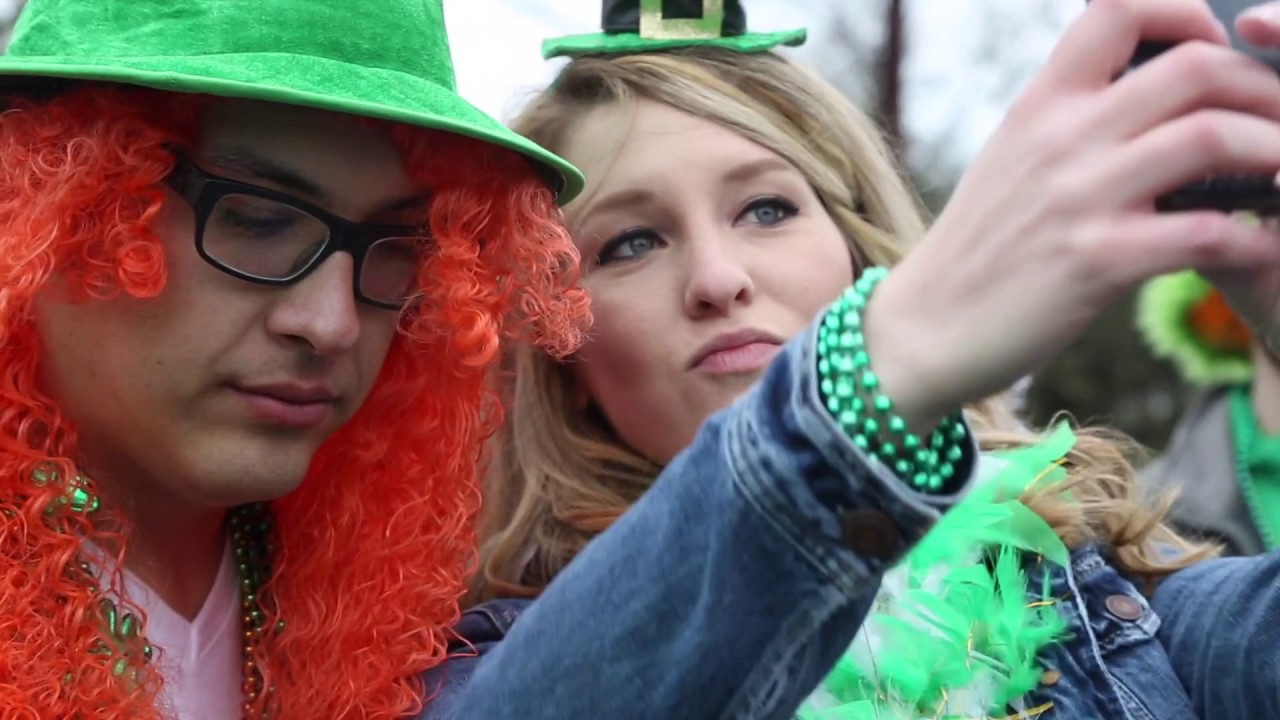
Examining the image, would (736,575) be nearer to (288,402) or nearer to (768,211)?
(288,402)

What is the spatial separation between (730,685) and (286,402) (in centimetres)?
67

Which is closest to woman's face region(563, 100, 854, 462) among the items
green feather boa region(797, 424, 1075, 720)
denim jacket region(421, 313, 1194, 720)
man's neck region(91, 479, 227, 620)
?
green feather boa region(797, 424, 1075, 720)

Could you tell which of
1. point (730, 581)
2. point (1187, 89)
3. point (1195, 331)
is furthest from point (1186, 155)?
point (1195, 331)

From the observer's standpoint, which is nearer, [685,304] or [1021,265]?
[1021,265]

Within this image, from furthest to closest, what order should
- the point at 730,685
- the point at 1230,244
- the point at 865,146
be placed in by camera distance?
1. the point at 865,146
2. the point at 730,685
3. the point at 1230,244

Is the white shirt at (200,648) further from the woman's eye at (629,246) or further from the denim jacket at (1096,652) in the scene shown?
the woman's eye at (629,246)

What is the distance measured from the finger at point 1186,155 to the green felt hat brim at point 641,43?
133cm

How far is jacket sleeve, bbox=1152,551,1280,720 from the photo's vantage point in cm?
146

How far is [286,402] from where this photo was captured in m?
1.44

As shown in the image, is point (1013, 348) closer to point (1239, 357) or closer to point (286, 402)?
point (286, 402)

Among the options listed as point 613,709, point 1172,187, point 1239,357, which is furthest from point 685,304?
point 1172,187

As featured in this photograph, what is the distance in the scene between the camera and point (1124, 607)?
1680mm

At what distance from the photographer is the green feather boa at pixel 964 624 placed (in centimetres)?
163

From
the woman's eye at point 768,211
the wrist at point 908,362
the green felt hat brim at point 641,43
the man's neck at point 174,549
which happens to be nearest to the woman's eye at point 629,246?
the woman's eye at point 768,211
